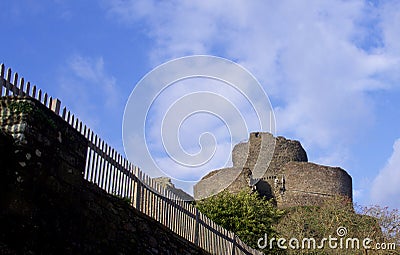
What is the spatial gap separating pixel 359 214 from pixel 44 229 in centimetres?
2387

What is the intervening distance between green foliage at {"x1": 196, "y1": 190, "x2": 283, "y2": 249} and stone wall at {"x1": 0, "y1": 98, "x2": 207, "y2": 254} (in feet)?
56.7

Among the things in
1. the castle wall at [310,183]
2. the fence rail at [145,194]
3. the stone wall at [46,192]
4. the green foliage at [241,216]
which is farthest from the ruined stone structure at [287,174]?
the stone wall at [46,192]

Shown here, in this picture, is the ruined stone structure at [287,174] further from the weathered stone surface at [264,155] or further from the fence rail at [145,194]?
the fence rail at [145,194]

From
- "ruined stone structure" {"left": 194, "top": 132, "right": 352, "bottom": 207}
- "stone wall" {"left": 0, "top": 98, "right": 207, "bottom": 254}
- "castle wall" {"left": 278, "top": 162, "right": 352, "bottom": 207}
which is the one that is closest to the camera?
"stone wall" {"left": 0, "top": 98, "right": 207, "bottom": 254}

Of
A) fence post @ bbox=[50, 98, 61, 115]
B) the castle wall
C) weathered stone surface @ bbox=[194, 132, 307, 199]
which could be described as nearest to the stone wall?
fence post @ bbox=[50, 98, 61, 115]

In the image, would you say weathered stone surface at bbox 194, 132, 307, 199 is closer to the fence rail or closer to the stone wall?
the fence rail

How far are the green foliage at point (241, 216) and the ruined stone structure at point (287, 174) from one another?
18292 millimetres

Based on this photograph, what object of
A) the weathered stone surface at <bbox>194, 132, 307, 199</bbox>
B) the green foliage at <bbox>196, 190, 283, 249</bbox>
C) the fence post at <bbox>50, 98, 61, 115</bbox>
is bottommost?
the fence post at <bbox>50, 98, 61, 115</bbox>

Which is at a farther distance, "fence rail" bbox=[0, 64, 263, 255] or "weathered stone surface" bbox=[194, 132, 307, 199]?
"weathered stone surface" bbox=[194, 132, 307, 199]

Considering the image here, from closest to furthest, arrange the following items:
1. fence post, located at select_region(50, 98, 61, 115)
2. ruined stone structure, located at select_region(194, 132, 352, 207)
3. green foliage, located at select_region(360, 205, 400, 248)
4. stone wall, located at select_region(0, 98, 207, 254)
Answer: stone wall, located at select_region(0, 98, 207, 254) < fence post, located at select_region(50, 98, 61, 115) < green foliage, located at select_region(360, 205, 400, 248) < ruined stone structure, located at select_region(194, 132, 352, 207)

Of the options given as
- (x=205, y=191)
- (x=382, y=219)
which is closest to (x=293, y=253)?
(x=382, y=219)

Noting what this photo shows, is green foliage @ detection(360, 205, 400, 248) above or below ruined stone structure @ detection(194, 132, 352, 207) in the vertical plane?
below

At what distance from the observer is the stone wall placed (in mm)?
5191

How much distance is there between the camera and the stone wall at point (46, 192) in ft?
17.0
